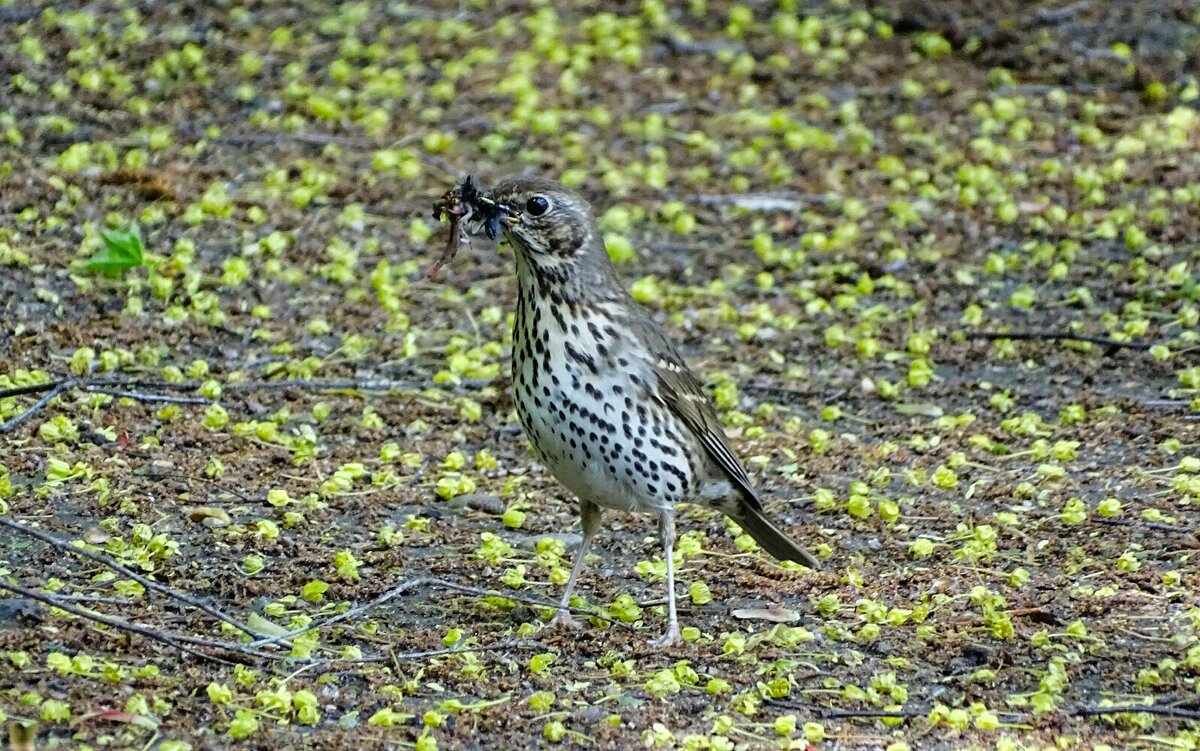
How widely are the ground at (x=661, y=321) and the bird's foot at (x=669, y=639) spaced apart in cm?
6

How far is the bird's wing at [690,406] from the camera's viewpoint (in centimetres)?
622

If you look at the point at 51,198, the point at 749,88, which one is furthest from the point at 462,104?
the point at 51,198

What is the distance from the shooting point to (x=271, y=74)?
11.6 meters

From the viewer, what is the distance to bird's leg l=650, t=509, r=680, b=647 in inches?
233

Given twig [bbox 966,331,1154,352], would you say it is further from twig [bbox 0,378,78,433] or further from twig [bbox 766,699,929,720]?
twig [bbox 0,378,78,433]

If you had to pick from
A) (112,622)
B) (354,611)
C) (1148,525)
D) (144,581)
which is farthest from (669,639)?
(1148,525)

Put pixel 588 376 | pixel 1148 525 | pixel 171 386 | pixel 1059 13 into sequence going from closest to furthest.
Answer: pixel 588 376
pixel 1148 525
pixel 171 386
pixel 1059 13

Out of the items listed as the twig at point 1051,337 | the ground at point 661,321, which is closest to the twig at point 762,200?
the ground at point 661,321

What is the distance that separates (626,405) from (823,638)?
3.34 feet

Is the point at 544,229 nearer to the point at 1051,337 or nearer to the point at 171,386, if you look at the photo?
the point at 171,386

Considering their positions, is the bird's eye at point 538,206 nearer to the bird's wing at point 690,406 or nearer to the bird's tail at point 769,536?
the bird's wing at point 690,406

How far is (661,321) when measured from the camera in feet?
30.3

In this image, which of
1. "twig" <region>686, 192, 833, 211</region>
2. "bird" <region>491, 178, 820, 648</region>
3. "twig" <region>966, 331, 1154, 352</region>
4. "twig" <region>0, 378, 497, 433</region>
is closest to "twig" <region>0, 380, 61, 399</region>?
"twig" <region>0, 378, 497, 433</region>

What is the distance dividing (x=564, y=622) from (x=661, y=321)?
3413mm
